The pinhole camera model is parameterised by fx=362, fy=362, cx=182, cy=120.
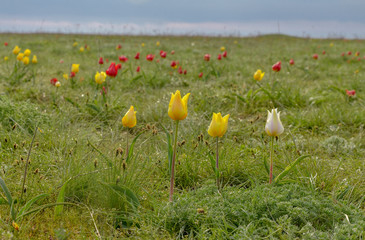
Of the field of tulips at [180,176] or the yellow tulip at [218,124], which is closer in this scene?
the field of tulips at [180,176]

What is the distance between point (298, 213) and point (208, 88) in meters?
3.60

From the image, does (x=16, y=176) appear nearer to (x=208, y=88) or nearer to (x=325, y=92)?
(x=208, y=88)

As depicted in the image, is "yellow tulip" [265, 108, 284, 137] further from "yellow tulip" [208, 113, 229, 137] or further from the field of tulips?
"yellow tulip" [208, 113, 229, 137]

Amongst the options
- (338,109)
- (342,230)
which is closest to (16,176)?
(342,230)

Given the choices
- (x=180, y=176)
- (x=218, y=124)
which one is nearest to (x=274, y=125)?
(x=218, y=124)

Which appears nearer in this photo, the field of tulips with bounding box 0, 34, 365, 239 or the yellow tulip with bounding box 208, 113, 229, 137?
the field of tulips with bounding box 0, 34, 365, 239

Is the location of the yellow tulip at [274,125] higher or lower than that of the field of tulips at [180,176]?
higher

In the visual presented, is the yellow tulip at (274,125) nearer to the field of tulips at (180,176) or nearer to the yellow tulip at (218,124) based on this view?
the field of tulips at (180,176)

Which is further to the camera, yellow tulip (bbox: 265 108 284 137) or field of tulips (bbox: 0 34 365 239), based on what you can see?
yellow tulip (bbox: 265 108 284 137)

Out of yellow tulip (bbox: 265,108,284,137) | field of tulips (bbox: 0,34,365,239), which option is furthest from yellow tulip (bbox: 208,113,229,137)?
yellow tulip (bbox: 265,108,284,137)

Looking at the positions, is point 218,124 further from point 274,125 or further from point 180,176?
point 180,176

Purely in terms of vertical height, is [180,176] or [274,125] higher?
[274,125]

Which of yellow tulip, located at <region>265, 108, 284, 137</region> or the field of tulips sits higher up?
yellow tulip, located at <region>265, 108, 284, 137</region>

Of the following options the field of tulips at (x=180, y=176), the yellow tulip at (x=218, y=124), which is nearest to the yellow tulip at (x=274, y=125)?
the field of tulips at (x=180, y=176)
